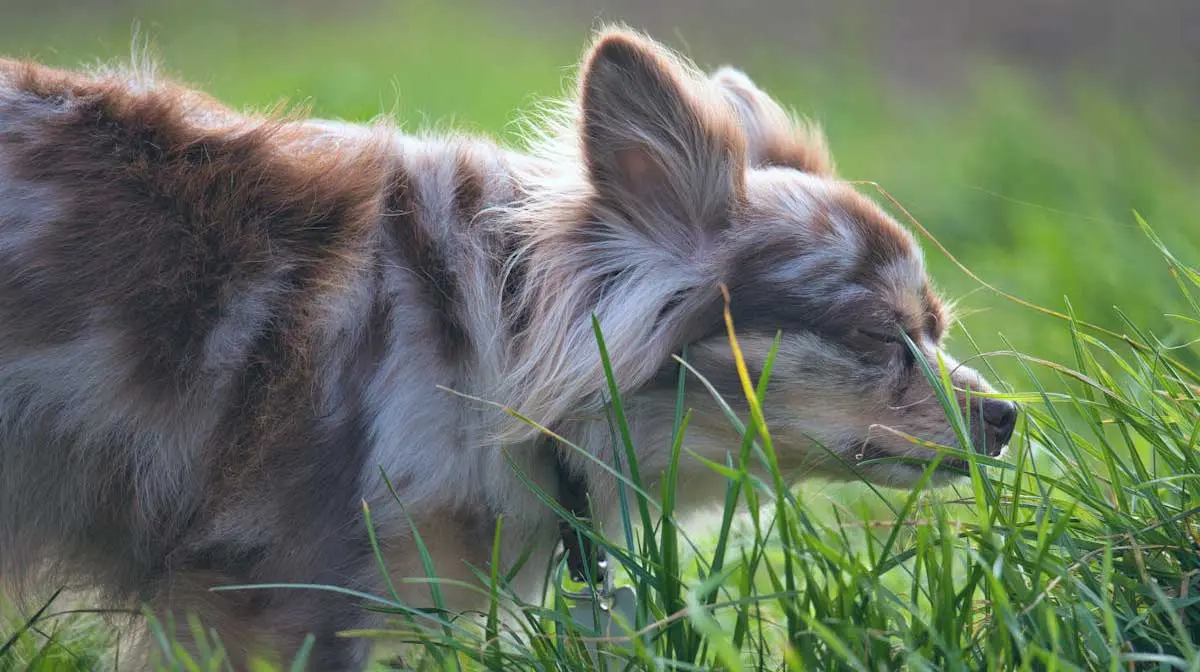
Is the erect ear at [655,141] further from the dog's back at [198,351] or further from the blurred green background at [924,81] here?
the blurred green background at [924,81]

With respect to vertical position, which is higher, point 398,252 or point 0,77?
point 0,77

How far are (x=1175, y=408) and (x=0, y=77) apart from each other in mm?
2521

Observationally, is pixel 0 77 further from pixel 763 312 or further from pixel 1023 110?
pixel 1023 110

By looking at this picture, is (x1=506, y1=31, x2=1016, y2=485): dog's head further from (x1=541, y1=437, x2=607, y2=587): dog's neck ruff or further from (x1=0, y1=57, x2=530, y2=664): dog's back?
(x1=0, y1=57, x2=530, y2=664): dog's back

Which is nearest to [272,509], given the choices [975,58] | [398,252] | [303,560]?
[303,560]

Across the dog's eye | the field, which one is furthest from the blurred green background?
the dog's eye

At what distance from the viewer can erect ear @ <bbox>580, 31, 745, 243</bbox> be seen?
251cm

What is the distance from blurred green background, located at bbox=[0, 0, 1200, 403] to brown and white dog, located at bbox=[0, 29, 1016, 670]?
653 millimetres

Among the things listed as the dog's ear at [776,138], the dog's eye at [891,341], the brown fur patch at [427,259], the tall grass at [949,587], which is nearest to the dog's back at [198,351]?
the brown fur patch at [427,259]

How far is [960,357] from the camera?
465cm

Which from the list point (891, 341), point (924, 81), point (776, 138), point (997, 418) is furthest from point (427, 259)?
point (924, 81)

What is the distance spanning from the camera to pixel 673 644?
2.01m

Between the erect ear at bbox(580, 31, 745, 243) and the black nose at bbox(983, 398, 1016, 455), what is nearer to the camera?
the erect ear at bbox(580, 31, 745, 243)

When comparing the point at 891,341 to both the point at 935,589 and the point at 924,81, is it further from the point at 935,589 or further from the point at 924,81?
the point at 924,81
